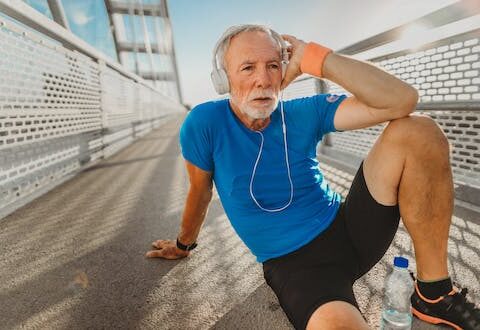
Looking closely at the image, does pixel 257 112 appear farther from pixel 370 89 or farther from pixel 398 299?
pixel 398 299

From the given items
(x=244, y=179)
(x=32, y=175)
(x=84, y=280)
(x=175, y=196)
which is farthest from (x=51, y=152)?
(x=244, y=179)

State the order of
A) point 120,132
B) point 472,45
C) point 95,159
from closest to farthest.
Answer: point 472,45
point 95,159
point 120,132

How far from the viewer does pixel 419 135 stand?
4.00ft

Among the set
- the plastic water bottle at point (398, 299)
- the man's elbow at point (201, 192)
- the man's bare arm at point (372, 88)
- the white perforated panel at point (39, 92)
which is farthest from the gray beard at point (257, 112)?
the white perforated panel at point (39, 92)

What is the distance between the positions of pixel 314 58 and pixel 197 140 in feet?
2.07

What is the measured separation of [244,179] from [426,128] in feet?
2.41

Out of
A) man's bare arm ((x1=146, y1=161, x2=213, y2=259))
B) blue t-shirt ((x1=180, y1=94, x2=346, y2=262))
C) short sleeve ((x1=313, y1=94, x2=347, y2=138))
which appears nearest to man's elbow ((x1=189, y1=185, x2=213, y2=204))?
man's bare arm ((x1=146, y1=161, x2=213, y2=259))

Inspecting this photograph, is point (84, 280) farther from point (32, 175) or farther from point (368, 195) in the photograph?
point (32, 175)

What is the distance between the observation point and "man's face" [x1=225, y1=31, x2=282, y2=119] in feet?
4.78

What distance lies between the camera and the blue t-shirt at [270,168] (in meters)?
1.38

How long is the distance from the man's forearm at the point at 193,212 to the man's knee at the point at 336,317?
844 mm

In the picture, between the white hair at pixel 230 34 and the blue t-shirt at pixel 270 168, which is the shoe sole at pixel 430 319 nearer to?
the blue t-shirt at pixel 270 168

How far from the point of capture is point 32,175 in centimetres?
331

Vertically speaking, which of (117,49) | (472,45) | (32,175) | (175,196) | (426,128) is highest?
(117,49)
